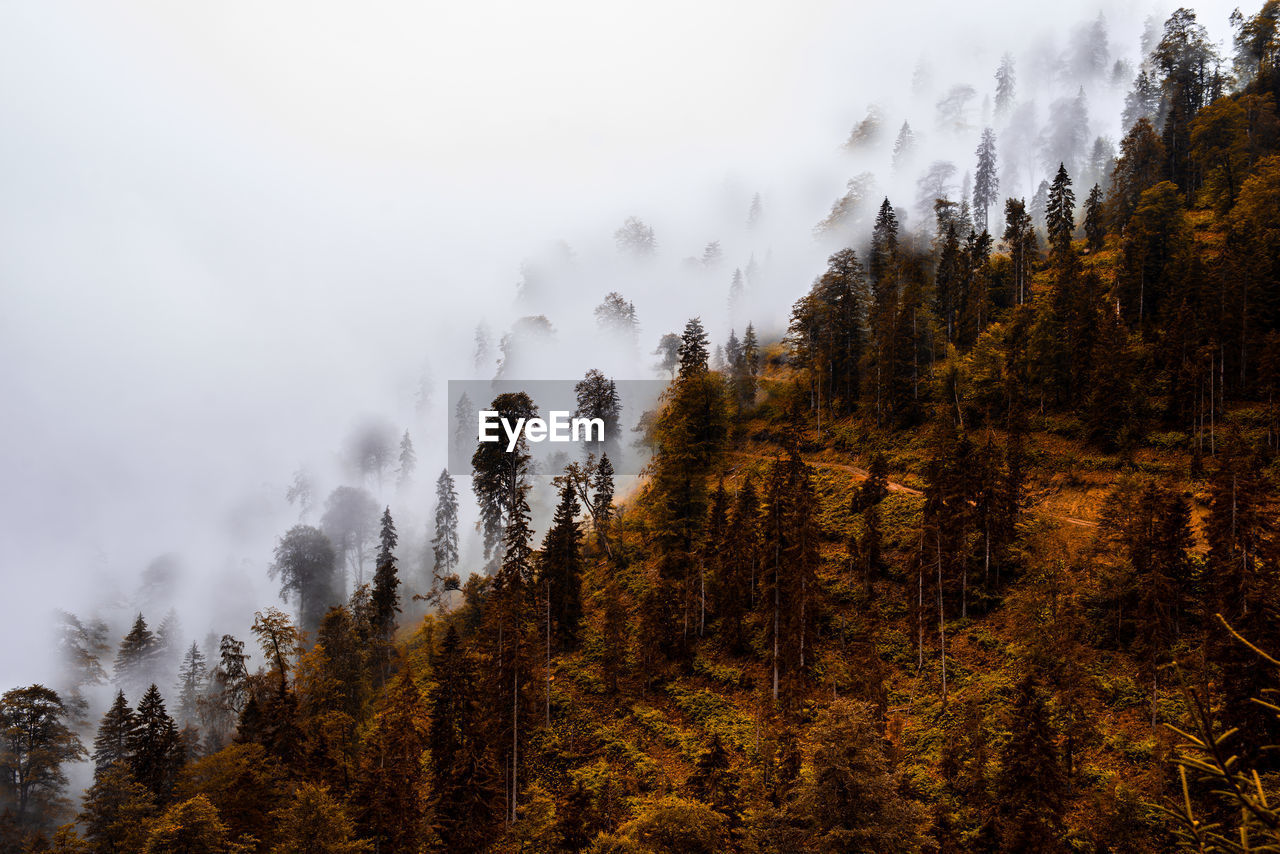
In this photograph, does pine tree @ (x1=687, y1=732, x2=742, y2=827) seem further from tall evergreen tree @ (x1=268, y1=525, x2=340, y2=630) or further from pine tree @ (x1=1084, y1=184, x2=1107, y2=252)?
pine tree @ (x1=1084, y1=184, x2=1107, y2=252)

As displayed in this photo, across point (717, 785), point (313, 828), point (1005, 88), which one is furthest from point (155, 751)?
point (1005, 88)

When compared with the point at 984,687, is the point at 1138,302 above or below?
above

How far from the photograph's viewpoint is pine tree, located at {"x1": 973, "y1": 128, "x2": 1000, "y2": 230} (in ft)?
292

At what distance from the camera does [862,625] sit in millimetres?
38125

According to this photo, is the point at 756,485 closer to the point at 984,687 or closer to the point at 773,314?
the point at 984,687

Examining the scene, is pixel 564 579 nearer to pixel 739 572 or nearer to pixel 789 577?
pixel 739 572

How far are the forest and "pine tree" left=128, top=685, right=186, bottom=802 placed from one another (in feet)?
0.66

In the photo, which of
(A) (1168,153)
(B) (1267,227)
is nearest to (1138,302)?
(B) (1267,227)

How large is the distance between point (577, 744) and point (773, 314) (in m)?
72.7

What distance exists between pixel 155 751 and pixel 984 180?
107 meters

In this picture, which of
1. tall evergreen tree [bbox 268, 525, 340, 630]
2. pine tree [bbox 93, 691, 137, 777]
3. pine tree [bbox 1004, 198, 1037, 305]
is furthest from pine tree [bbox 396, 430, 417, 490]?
pine tree [bbox 1004, 198, 1037, 305]

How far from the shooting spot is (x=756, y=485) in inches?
2266

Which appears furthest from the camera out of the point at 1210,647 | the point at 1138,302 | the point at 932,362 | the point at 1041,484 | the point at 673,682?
the point at 932,362

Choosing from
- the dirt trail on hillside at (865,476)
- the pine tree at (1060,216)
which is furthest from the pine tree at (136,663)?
the pine tree at (1060,216)
